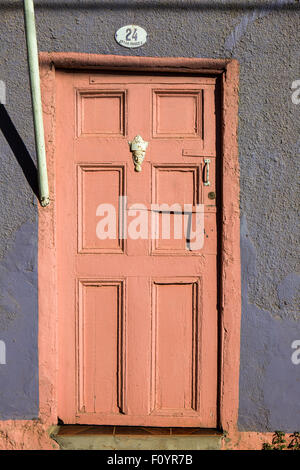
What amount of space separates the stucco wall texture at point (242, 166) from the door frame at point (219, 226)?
5 centimetres

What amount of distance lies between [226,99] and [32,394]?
87.2 inches

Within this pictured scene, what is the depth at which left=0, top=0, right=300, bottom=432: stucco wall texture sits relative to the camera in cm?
257

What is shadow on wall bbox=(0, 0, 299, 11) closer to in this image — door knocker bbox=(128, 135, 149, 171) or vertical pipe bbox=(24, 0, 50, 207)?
vertical pipe bbox=(24, 0, 50, 207)

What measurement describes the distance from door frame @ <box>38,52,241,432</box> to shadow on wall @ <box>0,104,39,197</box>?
0.10m

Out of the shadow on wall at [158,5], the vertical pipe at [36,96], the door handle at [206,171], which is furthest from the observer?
the door handle at [206,171]

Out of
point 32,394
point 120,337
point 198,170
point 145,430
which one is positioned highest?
point 198,170

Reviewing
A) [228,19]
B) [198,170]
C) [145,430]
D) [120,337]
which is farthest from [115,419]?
[228,19]

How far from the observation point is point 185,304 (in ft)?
8.94

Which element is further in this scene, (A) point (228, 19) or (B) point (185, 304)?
(B) point (185, 304)

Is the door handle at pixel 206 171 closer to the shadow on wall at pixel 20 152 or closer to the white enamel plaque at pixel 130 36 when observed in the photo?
the white enamel plaque at pixel 130 36

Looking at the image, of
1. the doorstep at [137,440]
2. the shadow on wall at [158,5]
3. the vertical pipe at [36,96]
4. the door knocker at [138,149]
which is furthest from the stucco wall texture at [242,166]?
the door knocker at [138,149]

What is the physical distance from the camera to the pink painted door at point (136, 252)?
2.67 metres

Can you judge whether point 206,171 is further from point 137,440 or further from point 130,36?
point 137,440
